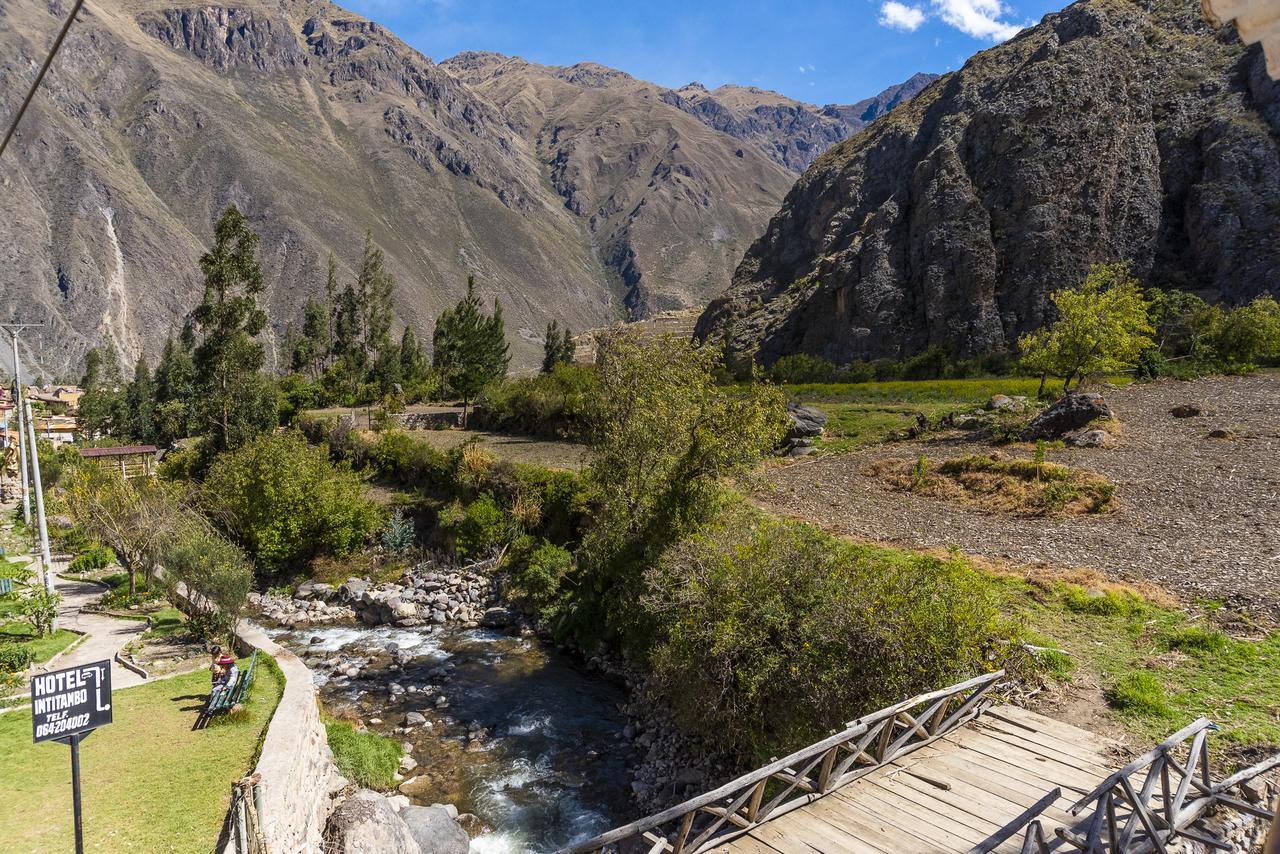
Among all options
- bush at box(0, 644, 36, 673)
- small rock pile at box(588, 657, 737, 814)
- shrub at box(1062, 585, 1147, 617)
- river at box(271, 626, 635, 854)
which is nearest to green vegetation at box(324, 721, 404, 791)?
river at box(271, 626, 635, 854)

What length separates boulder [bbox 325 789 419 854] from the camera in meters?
10.2

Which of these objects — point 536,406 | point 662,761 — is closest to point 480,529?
point 662,761

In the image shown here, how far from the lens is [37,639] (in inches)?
668

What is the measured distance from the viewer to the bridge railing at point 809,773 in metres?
6.42

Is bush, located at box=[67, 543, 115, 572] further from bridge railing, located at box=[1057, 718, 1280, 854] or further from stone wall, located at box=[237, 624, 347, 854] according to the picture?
bridge railing, located at box=[1057, 718, 1280, 854]

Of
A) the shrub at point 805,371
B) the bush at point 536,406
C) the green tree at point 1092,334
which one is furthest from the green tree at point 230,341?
the shrub at point 805,371

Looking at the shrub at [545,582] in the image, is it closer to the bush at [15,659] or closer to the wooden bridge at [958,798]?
the bush at [15,659]

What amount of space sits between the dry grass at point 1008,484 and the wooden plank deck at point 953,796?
12223 millimetres

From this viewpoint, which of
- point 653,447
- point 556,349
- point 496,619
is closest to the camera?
point 653,447

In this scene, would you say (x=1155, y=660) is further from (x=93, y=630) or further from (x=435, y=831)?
(x=93, y=630)

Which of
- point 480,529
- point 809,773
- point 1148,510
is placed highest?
point 1148,510

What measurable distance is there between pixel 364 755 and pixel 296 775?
3.21 metres

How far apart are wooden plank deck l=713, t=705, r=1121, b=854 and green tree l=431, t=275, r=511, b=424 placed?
4462 centimetres

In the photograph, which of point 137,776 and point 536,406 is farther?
point 536,406
